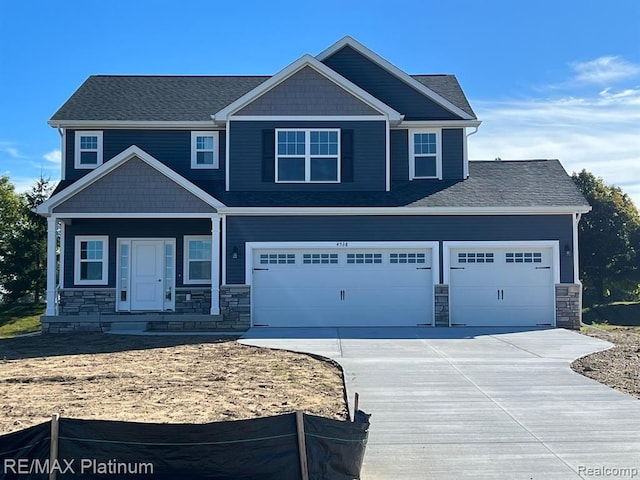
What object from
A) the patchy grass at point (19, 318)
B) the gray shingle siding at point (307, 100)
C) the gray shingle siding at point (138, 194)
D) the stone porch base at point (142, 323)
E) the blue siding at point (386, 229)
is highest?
the gray shingle siding at point (307, 100)

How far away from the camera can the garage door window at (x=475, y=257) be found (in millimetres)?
16797

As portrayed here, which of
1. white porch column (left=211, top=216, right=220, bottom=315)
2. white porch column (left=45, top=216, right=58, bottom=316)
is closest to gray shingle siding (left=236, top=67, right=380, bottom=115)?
white porch column (left=211, top=216, right=220, bottom=315)

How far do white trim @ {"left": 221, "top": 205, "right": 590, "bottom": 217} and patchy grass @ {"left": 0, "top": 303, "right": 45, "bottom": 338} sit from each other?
32.0 feet

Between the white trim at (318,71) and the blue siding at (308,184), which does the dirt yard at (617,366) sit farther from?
the white trim at (318,71)

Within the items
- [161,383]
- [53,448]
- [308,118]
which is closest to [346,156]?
[308,118]

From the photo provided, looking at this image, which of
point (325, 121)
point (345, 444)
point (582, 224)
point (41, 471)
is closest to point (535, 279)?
point (325, 121)

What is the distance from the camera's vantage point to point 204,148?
61.6 feet

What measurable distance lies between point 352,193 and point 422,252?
2633 millimetres

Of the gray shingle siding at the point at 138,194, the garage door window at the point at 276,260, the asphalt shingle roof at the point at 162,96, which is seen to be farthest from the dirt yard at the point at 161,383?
the asphalt shingle roof at the point at 162,96

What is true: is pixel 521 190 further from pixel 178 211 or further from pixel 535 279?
pixel 178 211

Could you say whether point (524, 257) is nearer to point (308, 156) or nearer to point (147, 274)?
point (308, 156)

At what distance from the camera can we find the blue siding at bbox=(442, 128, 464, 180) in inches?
724

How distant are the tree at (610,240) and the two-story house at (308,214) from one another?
14.0 m

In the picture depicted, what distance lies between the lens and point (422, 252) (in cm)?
1680
